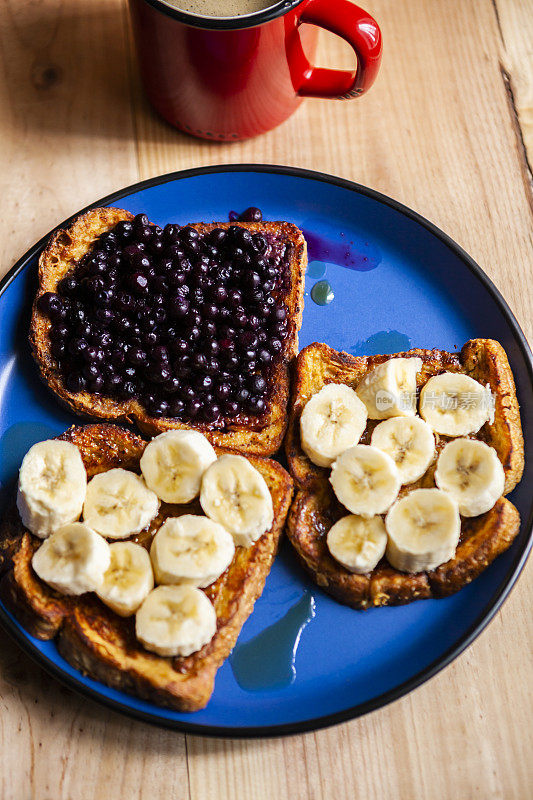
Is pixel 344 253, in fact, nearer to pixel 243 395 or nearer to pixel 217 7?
pixel 243 395

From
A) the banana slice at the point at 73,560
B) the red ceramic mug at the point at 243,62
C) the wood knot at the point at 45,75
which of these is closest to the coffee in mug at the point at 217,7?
the red ceramic mug at the point at 243,62

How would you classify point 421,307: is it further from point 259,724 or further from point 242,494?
point 259,724

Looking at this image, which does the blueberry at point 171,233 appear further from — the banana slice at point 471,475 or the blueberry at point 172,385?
the banana slice at point 471,475

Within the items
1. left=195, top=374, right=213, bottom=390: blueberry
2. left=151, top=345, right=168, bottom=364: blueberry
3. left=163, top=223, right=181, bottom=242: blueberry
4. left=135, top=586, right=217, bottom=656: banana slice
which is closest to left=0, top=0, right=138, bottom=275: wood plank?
left=163, top=223, right=181, bottom=242: blueberry

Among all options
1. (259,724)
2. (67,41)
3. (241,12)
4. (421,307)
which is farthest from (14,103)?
(259,724)

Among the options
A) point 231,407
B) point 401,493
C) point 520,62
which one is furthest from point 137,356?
point 520,62

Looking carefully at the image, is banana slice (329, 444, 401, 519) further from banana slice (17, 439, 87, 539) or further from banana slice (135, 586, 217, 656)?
banana slice (17, 439, 87, 539)
